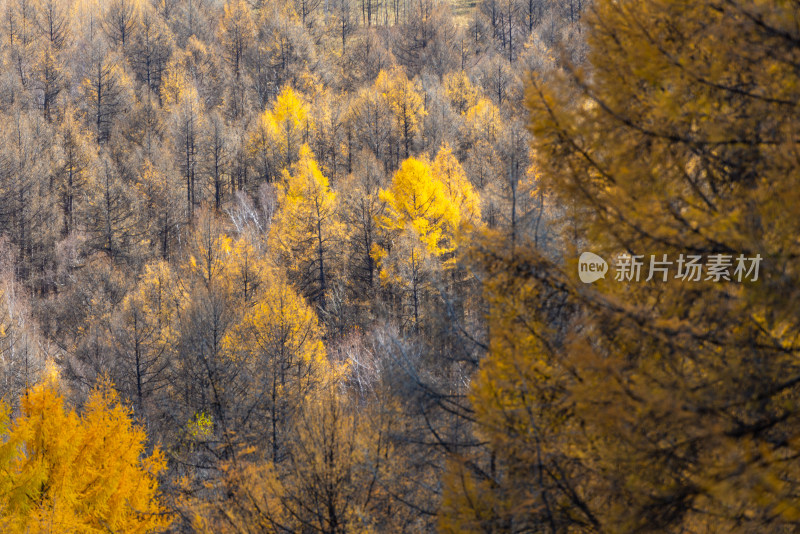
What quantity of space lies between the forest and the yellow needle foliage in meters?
0.11

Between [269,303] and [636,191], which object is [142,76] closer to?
[269,303]

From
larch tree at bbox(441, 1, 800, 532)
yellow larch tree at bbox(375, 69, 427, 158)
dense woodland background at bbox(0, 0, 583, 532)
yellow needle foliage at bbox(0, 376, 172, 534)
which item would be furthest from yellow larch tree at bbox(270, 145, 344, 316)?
larch tree at bbox(441, 1, 800, 532)

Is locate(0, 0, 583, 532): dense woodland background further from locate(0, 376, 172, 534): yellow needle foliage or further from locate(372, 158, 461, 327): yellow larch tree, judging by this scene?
locate(0, 376, 172, 534): yellow needle foliage

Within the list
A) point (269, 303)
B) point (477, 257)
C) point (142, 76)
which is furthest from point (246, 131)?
point (477, 257)

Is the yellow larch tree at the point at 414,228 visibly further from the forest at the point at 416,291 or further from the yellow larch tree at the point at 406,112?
the yellow larch tree at the point at 406,112

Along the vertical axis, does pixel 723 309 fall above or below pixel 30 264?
below

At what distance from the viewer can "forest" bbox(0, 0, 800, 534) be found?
14.6 ft

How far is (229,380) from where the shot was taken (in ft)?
Answer: 85.0

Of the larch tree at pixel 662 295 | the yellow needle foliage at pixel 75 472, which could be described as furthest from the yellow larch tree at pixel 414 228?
the larch tree at pixel 662 295

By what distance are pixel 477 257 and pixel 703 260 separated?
1930mm

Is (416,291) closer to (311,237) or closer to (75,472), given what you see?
(311,237)

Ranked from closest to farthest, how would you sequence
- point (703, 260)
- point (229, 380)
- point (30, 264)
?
point (703, 260)
point (229, 380)
point (30, 264)

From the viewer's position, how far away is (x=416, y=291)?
3002 centimetres

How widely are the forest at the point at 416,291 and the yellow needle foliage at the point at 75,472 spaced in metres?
0.11
